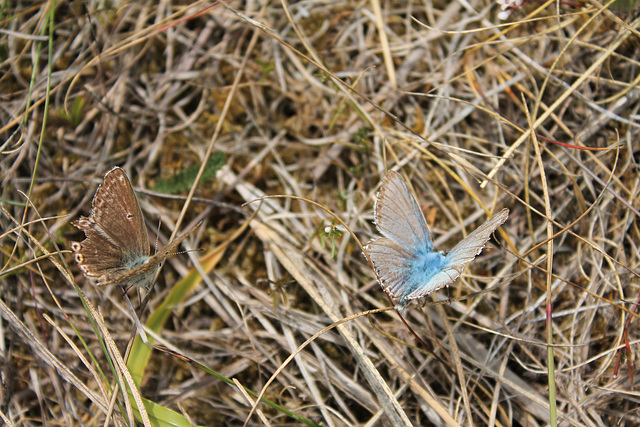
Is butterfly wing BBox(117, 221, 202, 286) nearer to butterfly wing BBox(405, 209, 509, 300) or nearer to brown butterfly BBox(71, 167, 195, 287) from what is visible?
brown butterfly BBox(71, 167, 195, 287)

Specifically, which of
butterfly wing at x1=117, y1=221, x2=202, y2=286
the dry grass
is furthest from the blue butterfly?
butterfly wing at x1=117, y1=221, x2=202, y2=286

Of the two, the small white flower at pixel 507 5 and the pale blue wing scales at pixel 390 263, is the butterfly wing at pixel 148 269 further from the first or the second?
the small white flower at pixel 507 5

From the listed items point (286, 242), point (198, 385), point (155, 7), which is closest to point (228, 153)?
point (286, 242)

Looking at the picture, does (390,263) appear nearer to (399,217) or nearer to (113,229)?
(399,217)

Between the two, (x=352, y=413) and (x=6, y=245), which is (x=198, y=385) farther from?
(x=6, y=245)

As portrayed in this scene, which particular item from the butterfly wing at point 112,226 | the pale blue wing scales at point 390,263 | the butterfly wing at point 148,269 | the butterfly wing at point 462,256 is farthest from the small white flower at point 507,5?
the butterfly wing at point 112,226

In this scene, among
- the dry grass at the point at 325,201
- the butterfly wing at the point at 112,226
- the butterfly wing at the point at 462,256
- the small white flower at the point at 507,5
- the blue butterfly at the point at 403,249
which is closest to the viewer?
the butterfly wing at the point at 462,256
